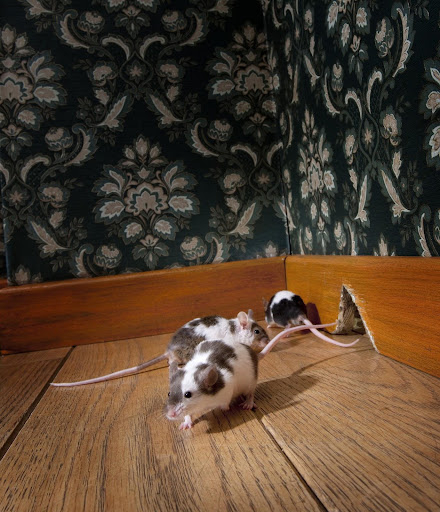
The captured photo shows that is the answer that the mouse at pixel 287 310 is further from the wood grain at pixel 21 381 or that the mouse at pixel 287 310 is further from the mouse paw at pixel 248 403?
the wood grain at pixel 21 381

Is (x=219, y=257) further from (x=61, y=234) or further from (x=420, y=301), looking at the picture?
(x=420, y=301)

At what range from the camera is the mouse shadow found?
3.05ft

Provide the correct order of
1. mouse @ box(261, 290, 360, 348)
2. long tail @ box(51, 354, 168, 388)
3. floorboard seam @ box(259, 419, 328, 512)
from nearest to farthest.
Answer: floorboard seam @ box(259, 419, 328, 512) < long tail @ box(51, 354, 168, 388) < mouse @ box(261, 290, 360, 348)

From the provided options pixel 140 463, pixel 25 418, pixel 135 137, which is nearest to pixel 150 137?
pixel 135 137

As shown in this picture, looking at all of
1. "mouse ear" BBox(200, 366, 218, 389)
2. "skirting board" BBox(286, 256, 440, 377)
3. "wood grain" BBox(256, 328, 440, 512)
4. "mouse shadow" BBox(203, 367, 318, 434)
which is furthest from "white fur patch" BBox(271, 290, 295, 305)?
"mouse ear" BBox(200, 366, 218, 389)

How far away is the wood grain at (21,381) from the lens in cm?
108

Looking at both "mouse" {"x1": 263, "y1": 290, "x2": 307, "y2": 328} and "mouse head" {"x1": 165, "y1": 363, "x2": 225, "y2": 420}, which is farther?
"mouse" {"x1": 263, "y1": 290, "x2": 307, "y2": 328}

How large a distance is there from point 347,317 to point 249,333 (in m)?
0.33

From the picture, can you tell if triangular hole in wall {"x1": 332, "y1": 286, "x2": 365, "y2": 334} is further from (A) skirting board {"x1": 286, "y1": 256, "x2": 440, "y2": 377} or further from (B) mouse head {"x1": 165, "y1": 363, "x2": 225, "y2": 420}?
(B) mouse head {"x1": 165, "y1": 363, "x2": 225, "y2": 420}

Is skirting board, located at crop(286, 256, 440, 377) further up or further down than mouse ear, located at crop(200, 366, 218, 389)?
further up

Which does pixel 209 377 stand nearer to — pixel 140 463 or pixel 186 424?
pixel 186 424

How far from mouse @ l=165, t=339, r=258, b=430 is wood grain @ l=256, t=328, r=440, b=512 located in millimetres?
71

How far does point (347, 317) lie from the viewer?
1.49 meters

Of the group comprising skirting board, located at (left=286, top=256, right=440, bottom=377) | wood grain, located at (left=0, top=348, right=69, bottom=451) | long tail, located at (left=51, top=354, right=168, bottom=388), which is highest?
skirting board, located at (left=286, top=256, right=440, bottom=377)
